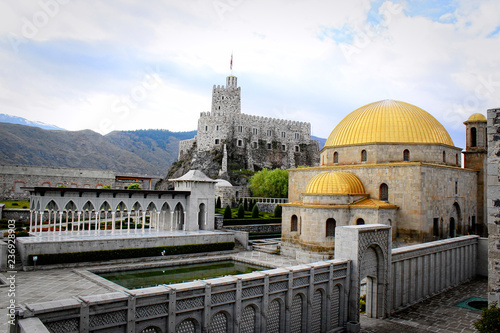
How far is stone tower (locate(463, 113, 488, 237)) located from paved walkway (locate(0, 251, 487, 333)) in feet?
36.4

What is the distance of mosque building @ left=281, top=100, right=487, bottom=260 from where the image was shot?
22.8 meters

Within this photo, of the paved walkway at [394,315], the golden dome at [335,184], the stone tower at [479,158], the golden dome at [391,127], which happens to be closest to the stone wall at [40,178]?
the paved walkway at [394,315]

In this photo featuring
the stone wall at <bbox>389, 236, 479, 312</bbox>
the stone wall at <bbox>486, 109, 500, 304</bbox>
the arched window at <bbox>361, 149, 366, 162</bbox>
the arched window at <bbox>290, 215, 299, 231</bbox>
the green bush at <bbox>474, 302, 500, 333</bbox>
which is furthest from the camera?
the arched window at <bbox>361, 149, 366, 162</bbox>

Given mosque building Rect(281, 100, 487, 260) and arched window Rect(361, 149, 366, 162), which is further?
arched window Rect(361, 149, 366, 162)

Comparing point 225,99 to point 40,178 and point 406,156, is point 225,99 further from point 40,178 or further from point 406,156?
point 406,156

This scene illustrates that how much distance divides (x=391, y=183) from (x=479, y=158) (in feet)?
34.1

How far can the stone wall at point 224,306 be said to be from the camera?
23.6 feet

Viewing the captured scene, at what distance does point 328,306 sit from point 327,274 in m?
1.07

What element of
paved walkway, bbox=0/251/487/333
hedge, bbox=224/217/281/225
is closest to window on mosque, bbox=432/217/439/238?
paved walkway, bbox=0/251/487/333

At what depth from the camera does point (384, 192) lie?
2445 centimetres

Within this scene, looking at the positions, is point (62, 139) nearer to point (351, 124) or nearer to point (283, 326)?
point (351, 124)

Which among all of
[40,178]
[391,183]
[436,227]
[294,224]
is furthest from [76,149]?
[436,227]

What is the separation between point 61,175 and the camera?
44531 mm

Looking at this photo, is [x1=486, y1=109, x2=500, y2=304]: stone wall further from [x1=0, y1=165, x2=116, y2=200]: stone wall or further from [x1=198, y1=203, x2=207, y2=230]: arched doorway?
[x1=0, y1=165, x2=116, y2=200]: stone wall
